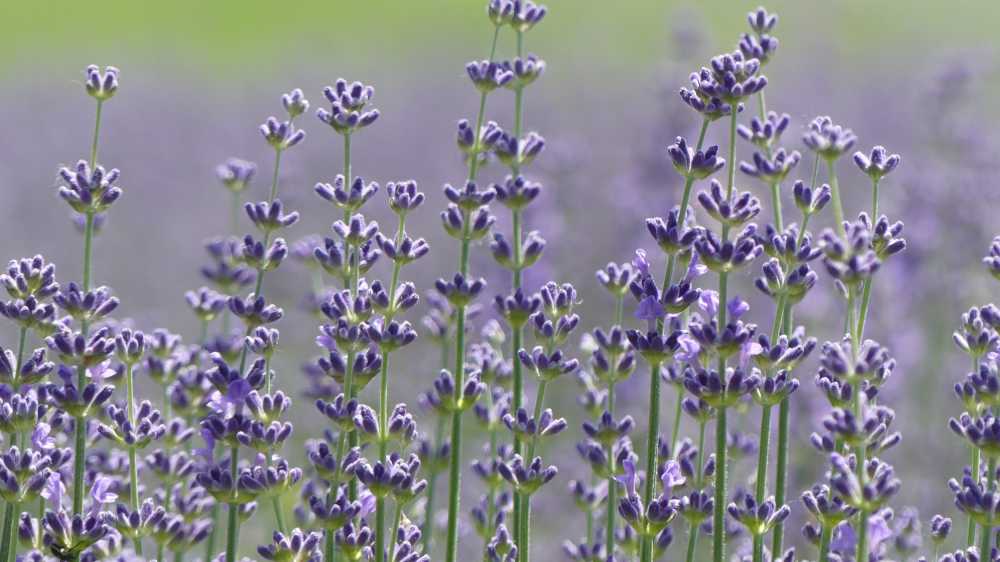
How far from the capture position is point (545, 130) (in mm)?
12680

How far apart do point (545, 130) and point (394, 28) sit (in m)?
14.3

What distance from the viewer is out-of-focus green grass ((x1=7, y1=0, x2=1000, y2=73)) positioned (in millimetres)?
19047

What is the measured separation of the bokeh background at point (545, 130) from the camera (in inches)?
259

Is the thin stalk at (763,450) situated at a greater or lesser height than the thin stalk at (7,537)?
greater

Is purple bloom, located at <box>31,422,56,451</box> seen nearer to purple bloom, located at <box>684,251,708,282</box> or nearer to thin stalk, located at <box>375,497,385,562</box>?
thin stalk, located at <box>375,497,385,562</box>

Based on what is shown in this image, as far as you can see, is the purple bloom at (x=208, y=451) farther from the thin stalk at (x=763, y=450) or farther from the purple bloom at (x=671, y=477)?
the thin stalk at (x=763, y=450)

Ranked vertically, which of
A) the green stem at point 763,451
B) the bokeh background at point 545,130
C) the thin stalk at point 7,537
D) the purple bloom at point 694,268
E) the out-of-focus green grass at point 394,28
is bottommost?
the thin stalk at point 7,537

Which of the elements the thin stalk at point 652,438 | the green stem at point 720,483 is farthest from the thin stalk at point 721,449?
the thin stalk at point 652,438

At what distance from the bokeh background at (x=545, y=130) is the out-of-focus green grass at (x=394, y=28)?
9 cm

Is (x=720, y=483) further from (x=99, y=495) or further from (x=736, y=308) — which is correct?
(x=99, y=495)

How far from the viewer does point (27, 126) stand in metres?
15.5

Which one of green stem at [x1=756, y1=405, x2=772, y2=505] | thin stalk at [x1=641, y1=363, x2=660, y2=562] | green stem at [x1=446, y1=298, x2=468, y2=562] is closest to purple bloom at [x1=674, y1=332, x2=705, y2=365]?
thin stalk at [x1=641, y1=363, x2=660, y2=562]

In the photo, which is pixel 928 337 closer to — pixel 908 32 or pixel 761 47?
pixel 761 47

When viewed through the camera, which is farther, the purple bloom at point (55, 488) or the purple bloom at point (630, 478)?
the purple bloom at point (630, 478)
